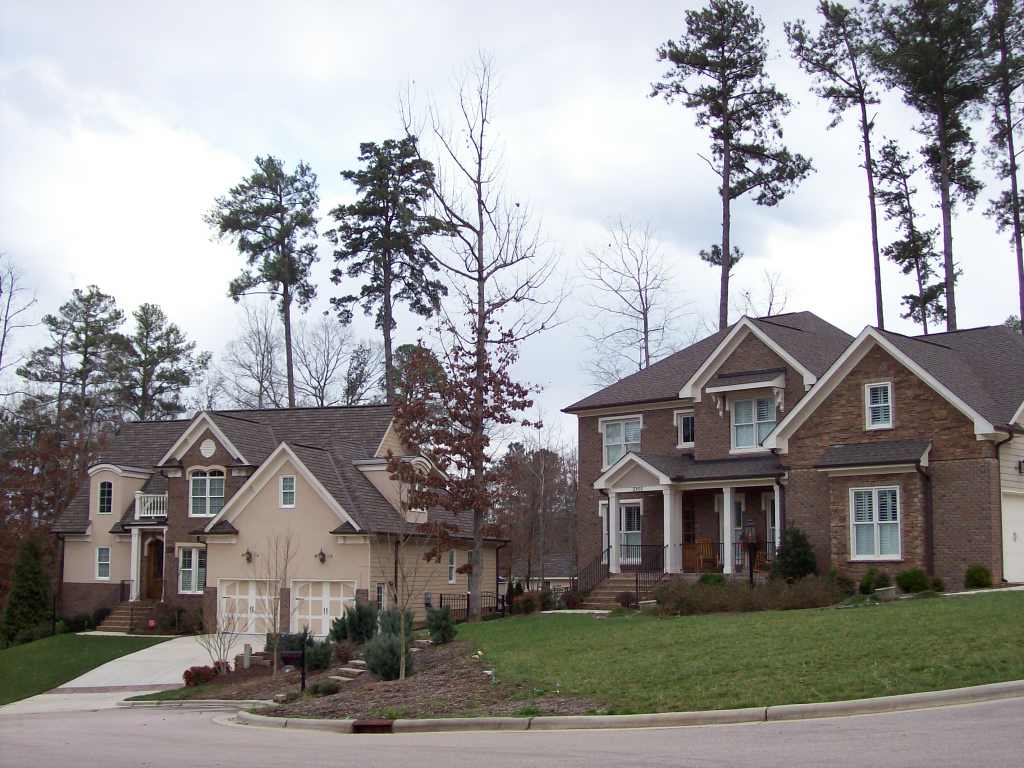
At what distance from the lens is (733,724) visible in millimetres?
A: 13992

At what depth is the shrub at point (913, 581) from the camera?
27.2 metres

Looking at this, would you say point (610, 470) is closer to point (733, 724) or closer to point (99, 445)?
point (733, 724)

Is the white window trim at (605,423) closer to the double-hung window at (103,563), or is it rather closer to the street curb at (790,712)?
the double-hung window at (103,563)

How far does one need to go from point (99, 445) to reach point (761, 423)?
3508 cm

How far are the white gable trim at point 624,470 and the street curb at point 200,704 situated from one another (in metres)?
15.6

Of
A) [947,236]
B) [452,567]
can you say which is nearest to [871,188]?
[947,236]

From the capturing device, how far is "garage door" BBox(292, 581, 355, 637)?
37.0m

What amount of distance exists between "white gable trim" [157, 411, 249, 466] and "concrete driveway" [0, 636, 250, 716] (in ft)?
23.9

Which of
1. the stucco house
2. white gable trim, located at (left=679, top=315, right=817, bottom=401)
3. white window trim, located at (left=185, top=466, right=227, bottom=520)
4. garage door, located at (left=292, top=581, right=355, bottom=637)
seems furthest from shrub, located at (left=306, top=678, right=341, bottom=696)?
white window trim, located at (left=185, top=466, right=227, bottom=520)

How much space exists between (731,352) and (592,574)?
838cm

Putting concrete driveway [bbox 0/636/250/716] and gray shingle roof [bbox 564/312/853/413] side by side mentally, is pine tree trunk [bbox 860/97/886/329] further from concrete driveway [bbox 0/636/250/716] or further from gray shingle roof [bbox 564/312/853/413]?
concrete driveway [bbox 0/636/250/716]

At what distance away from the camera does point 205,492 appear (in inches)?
1649

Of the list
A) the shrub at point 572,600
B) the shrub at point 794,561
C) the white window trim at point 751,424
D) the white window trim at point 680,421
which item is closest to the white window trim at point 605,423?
the white window trim at point 680,421

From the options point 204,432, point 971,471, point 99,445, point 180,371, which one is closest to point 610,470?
point 971,471
